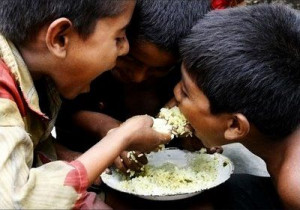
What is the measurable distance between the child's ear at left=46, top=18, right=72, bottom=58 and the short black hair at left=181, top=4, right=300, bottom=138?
1.42 feet

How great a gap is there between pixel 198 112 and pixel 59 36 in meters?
0.57

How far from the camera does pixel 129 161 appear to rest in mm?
2006

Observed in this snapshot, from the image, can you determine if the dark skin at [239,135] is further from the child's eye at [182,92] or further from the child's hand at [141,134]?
the child's hand at [141,134]

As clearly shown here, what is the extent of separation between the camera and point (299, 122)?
5.87 feet

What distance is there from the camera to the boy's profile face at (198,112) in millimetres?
1823

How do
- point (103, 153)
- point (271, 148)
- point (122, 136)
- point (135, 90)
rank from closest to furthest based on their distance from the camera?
point (103, 153) < point (122, 136) < point (271, 148) < point (135, 90)

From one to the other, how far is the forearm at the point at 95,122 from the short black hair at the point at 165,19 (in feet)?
1.56

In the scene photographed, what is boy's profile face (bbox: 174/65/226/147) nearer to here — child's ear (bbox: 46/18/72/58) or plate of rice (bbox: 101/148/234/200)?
plate of rice (bbox: 101/148/234/200)

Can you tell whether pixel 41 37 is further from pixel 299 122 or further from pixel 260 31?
pixel 299 122

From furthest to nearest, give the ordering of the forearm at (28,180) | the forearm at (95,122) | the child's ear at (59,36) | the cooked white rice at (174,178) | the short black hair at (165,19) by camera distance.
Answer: the forearm at (95,122) < the cooked white rice at (174,178) < the short black hair at (165,19) < the child's ear at (59,36) < the forearm at (28,180)

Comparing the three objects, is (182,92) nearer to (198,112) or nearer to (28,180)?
(198,112)

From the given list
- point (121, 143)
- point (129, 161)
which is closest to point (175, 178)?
point (129, 161)

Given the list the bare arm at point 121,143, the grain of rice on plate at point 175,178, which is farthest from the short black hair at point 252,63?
the grain of rice on plate at point 175,178

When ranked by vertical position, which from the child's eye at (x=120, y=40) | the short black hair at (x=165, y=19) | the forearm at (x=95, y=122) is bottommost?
the forearm at (x=95, y=122)
